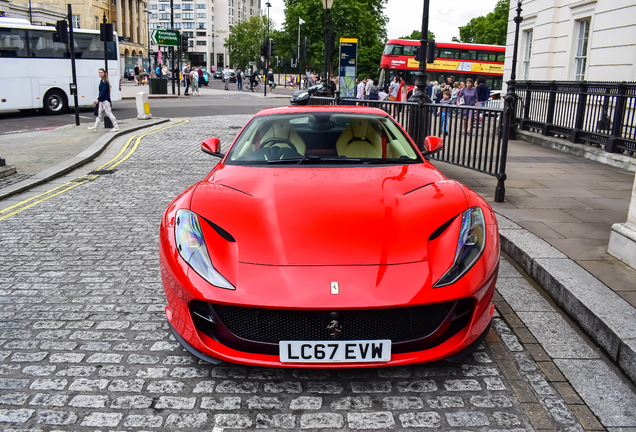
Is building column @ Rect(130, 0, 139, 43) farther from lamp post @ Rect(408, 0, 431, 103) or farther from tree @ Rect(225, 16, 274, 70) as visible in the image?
lamp post @ Rect(408, 0, 431, 103)

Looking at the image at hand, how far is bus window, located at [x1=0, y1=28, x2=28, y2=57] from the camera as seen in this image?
20.7 meters

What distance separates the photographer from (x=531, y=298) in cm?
411

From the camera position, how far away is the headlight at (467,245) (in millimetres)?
2812

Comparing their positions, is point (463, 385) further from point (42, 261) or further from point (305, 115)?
point (42, 261)

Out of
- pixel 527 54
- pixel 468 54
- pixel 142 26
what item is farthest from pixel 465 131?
pixel 142 26

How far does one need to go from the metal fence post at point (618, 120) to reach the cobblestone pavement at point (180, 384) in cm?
830

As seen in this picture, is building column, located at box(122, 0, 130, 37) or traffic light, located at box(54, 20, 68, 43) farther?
building column, located at box(122, 0, 130, 37)

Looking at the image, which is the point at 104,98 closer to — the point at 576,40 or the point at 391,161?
the point at 576,40

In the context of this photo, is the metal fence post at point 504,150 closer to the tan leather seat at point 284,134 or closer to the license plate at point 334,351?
the tan leather seat at point 284,134

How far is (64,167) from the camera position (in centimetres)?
1013

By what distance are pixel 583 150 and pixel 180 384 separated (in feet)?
36.7

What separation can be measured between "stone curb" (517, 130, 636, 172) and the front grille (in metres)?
8.73

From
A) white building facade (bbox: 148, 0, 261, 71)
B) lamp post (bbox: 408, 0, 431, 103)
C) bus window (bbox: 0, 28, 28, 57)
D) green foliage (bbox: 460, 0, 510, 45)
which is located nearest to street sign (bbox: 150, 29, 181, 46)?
bus window (bbox: 0, 28, 28, 57)

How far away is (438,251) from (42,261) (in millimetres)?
3729
